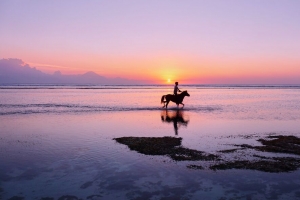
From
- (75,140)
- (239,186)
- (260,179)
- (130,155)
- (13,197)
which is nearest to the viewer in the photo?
(13,197)

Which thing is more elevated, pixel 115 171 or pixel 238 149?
pixel 238 149

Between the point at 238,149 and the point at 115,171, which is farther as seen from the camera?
the point at 238,149

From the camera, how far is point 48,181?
9281 mm

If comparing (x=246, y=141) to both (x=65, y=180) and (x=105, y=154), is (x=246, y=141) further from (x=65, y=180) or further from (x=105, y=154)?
(x=65, y=180)

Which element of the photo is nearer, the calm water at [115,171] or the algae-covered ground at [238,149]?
the calm water at [115,171]

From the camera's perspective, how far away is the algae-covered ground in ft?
35.4

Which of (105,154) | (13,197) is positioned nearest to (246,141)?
(105,154)

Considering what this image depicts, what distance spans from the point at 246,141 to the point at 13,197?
39.4 ft

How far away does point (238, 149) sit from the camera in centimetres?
1338

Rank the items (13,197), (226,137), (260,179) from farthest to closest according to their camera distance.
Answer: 1. (226,137)
2. (260,179)
3. (13,197)

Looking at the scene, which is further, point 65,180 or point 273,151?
point 273,151

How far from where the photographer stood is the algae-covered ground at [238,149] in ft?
35.4

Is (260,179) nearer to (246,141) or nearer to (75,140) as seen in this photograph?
(246,141)

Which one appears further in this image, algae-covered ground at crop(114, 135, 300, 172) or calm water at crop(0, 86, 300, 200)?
algae-covered ground at crop(114, 135, 300, 172)
